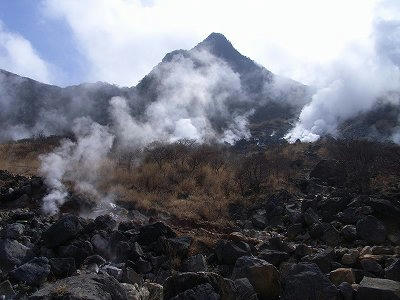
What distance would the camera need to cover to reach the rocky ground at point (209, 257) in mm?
4641

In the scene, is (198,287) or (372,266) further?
(372,266)

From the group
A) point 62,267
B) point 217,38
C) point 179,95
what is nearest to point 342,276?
point 62,267

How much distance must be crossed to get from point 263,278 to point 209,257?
1.79 m

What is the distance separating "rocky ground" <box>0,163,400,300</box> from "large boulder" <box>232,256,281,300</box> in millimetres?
12

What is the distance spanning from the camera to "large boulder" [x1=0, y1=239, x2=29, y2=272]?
591cm

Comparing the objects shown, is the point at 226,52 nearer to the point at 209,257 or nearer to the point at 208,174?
the point at 208,174

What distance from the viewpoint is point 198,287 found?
14.0 feet

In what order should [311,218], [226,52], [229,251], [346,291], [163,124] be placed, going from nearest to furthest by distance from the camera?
1. [346,291]
2. [229,251]
3. [311,218]
4. [163,124]
5. [226,52]

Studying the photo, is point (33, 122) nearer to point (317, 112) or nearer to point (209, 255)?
point (317, 112)

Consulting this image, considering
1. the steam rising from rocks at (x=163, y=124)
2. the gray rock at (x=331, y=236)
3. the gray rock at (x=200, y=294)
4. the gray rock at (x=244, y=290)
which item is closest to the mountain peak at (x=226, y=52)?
the steam rising from rocks at (x=163, y=124)

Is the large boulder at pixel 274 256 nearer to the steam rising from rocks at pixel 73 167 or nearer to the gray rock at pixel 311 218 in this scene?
the gray rock at pixel 311 218

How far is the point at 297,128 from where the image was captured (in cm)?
3603

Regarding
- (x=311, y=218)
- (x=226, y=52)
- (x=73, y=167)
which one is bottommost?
(x=311, y=218)

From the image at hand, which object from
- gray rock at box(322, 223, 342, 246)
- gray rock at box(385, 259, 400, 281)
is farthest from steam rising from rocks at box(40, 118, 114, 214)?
gray rock at box(385, 259, 400, 281)
